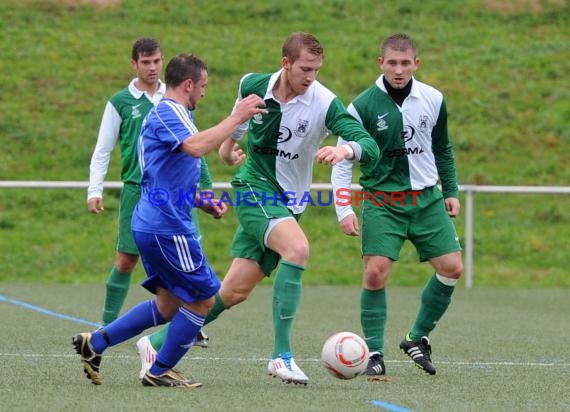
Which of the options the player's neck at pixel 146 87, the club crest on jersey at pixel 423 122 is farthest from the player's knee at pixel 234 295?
the player's neck at pixel 146 87

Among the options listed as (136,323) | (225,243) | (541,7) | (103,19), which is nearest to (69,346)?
(136,323)

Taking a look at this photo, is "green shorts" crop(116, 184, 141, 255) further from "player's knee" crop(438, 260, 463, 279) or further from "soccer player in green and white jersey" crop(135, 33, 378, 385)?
"player's knee" crop(438, 260, 463, 279)

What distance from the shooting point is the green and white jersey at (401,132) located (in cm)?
778

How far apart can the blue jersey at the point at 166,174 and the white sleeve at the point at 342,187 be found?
1.12m

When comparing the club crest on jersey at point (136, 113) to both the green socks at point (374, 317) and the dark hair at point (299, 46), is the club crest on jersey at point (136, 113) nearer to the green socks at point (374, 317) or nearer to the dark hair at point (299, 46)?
the dark hair at point (299, 46)

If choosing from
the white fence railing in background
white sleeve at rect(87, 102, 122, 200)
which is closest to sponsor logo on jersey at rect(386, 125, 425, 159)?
white sleeve at rect(87, 102, 122, 200)

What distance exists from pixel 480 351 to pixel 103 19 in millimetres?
18712

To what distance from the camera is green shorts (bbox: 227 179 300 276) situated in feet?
23.7

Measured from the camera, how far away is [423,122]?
7.81 metres

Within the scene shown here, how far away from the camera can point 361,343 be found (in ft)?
22.8

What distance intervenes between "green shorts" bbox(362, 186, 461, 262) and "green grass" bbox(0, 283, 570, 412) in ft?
2.44

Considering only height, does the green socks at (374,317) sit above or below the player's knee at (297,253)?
below

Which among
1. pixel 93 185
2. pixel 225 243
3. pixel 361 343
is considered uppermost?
pixel 93 185

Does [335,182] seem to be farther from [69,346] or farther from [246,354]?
[69,346]
